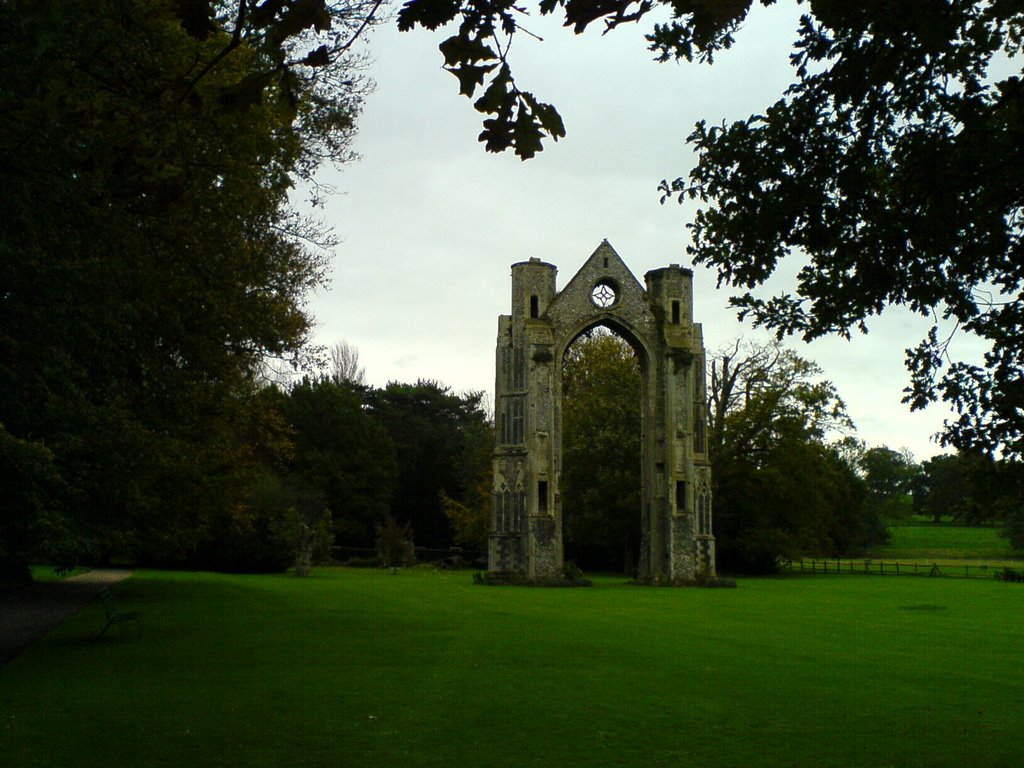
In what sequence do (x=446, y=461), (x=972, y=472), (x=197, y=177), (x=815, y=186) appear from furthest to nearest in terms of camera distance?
(x=446, y=461) < (x=197, y=177) < (x=815, y=186) < (x=972, y=472)

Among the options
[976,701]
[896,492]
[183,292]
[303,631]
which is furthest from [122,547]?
[896,492]

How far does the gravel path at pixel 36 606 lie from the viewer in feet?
55.7

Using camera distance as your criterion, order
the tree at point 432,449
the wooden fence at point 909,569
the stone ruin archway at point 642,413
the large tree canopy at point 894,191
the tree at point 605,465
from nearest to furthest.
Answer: the large tree canopy at point 894,191 < the stone ruin archway at point 642,413 < the tree at point 605,465 < the wooden fence at point 909,569 < the tree at point 432,449

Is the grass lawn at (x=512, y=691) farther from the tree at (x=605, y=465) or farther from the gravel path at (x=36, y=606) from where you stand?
the tree at (x=605, y=465)

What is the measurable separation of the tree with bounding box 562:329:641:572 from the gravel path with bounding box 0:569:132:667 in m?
21.6

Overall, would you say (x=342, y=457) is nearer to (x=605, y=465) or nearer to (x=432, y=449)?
(x=432, y=449)

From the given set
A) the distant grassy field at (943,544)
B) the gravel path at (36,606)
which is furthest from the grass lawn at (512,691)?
the distant grassy field at (943,544)

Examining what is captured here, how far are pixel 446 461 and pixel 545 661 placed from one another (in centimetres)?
5676

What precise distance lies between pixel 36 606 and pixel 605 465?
31354 mm

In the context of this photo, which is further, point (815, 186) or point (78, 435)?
point (78, 435)

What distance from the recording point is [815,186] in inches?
379

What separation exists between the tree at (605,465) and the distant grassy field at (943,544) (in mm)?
25714

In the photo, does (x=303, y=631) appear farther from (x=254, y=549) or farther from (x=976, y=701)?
(x=254, y=549)

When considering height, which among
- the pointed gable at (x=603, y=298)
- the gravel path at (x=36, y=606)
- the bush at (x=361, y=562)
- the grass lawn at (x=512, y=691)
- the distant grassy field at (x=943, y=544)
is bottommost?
the grass lawn at (x=512, y=691)
